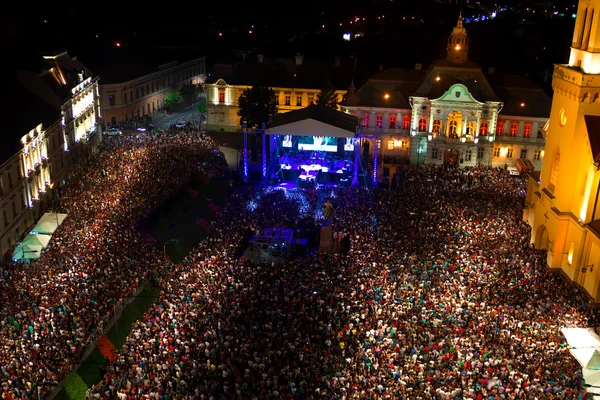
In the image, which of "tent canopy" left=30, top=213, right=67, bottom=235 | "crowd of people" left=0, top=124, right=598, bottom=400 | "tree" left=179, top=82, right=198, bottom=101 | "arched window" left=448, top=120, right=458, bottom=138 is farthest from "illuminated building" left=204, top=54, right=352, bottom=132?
"tent canopy" left=30, top=213, right=67, bottom=235

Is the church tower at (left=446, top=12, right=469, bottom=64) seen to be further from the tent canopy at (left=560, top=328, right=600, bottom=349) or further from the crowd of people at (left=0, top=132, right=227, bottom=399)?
the tent canopy at (left=560, top=328, right=600, bottom=349)

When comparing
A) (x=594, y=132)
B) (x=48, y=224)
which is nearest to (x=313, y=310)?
(x=594, y=132)

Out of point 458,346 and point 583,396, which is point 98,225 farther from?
point 583,396

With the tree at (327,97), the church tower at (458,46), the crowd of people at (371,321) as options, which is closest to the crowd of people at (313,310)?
the crowd of people at (371,321)

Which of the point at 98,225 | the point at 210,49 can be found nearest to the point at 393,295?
the point at 98,225

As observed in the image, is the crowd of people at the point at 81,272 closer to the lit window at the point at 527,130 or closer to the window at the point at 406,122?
the window at the point at 406,122

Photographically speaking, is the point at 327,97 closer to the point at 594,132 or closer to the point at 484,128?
the point at 484,128
